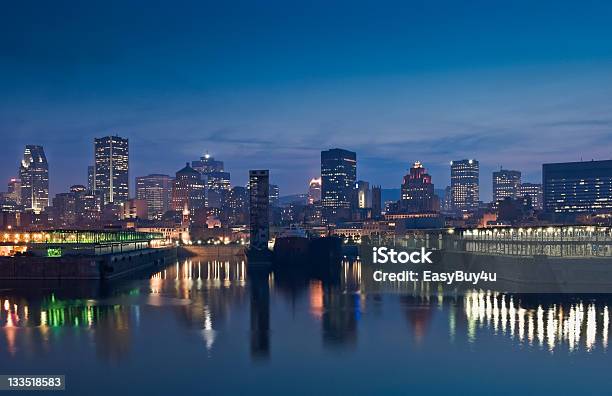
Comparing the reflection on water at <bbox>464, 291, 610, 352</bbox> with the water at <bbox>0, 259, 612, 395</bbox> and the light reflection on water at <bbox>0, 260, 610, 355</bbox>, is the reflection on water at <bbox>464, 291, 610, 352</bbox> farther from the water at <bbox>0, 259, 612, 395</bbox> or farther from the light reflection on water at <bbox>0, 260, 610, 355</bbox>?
the water at <bbox>0, 259, 612, 395</bbox>

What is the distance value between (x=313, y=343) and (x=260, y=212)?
426 ft

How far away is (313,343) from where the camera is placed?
186ft

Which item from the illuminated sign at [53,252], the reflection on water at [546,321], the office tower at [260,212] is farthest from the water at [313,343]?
the office tower at [260,212]

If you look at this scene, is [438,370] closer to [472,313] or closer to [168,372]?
[168,372]

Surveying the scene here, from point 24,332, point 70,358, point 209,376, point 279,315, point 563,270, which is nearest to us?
point 209,376

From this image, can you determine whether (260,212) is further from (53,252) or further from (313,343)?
(313,343)

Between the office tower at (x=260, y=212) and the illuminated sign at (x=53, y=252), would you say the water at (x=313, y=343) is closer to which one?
the illuminated sign at (x=53, y=252)

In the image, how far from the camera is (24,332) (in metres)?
60.9

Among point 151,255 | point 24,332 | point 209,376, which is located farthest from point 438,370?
A: point 151,255

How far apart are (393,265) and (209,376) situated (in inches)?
3837

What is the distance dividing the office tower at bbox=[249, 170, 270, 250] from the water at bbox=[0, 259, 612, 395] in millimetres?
88164

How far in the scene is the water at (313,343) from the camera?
44.8 metres

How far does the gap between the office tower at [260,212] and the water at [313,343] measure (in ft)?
289

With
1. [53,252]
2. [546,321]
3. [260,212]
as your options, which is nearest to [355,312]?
[546,321]
